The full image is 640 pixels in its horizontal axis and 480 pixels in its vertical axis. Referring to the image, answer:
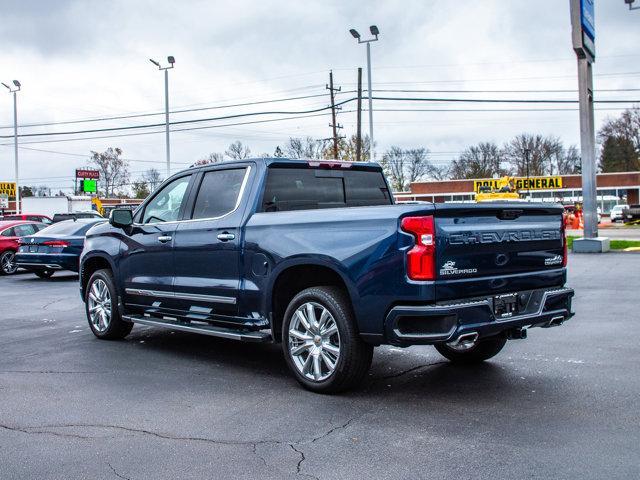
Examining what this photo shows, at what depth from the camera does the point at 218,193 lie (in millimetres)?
6633

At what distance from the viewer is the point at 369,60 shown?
104 ft

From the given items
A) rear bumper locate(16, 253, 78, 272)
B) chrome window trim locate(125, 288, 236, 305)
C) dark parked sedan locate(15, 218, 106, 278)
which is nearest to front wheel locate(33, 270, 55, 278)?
dark parked sedan locate(15, 218, 106, 278)

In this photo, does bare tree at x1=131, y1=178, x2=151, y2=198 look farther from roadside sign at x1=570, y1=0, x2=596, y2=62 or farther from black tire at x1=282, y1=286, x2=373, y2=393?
black tire at x1=282, y1=286, x2=373, y2=393

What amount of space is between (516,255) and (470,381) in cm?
120

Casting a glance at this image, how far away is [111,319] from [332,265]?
372cm

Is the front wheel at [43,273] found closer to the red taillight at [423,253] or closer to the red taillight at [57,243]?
the red taillight at [57,243]

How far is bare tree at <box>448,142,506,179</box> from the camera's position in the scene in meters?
94.2

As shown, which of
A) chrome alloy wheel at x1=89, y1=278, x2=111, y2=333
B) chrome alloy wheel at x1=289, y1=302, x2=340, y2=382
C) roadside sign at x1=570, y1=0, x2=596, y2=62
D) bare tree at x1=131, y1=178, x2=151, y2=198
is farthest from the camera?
bare tree at x1=131, y1=178, x2=151, y2=198

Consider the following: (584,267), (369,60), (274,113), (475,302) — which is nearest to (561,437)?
(475,302)

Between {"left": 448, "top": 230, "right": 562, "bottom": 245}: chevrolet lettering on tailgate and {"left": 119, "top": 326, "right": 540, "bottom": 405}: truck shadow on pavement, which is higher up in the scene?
{"left": 448, "top": 230, "right": 562, "bottom": 245}: chevrolet lettering on tailgate

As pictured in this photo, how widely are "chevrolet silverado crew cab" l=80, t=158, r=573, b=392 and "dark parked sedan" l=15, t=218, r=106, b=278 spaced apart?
385 inches

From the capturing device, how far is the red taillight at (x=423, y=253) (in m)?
4.70

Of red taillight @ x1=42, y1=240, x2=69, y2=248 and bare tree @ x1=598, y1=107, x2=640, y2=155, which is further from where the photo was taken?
bare tree @ x1=598, y1=107, x2=640, y2=155

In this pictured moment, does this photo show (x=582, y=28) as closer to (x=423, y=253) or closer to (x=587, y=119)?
(x=587, y=119)
